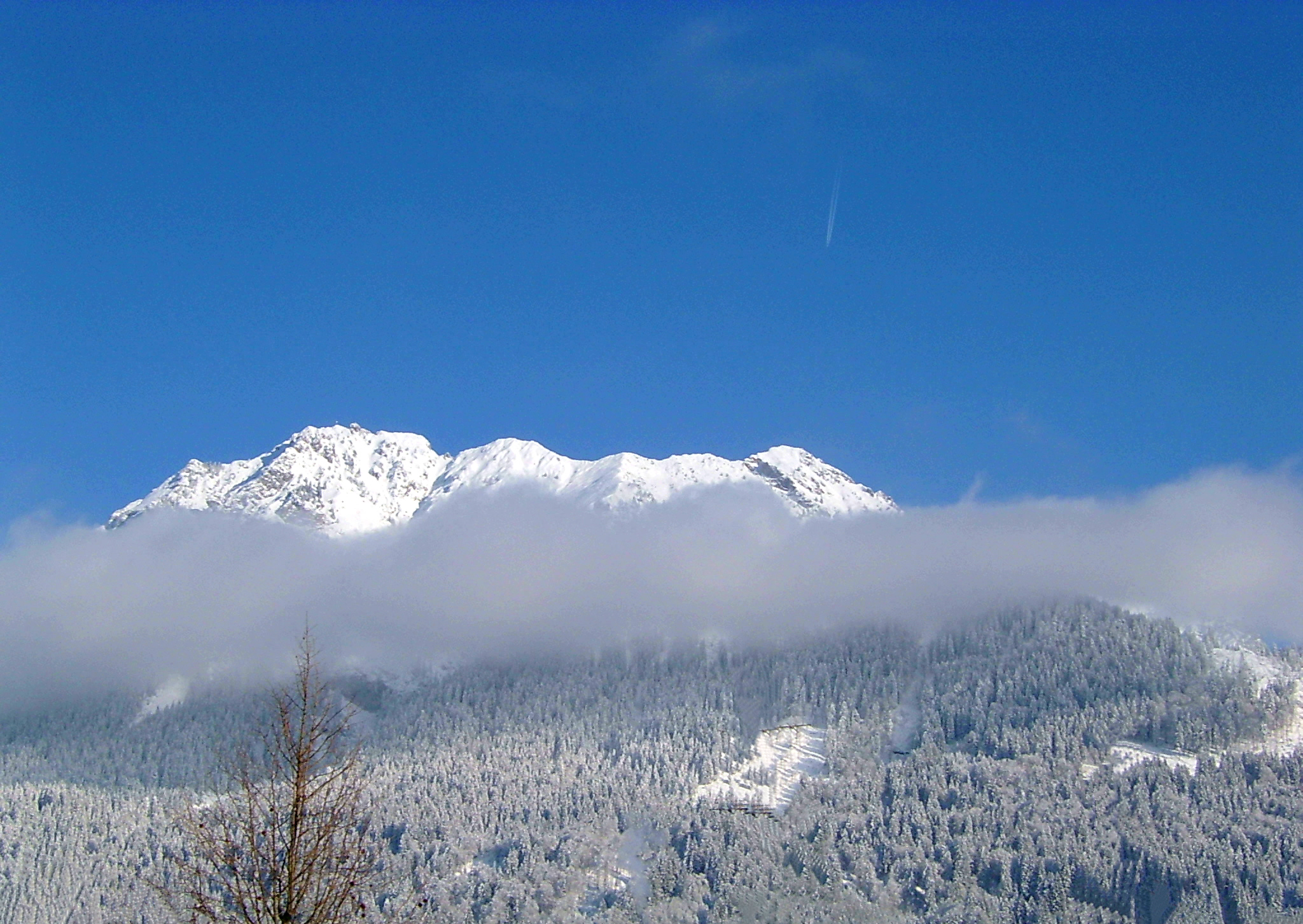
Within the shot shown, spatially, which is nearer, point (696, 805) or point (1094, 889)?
point (1094, 889)

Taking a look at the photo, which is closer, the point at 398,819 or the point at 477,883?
the point at 477,883

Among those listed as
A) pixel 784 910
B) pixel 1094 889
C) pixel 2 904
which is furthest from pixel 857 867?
pixel 2 904

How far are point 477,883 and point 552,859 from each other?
450 inches

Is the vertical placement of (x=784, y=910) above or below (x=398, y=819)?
below

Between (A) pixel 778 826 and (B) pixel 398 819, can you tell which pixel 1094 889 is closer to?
(A) pixel 778 826

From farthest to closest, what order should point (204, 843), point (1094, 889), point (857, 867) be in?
point (857, 867) < point (1094, 889) < point (204, 843)

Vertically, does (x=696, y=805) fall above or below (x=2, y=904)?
above

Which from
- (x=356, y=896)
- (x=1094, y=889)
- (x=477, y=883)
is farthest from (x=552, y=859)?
(x=356, y=896)

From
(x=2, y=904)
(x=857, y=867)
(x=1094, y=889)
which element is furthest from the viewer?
(x=2, y=904)

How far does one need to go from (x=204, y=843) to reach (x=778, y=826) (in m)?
179

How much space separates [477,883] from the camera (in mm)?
172750

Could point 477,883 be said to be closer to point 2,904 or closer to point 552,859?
point 552,859

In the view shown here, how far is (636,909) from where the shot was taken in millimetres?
164000

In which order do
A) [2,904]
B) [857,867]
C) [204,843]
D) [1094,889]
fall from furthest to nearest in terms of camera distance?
[2,904] → [857,867] → [1094,889] → [204,843]
